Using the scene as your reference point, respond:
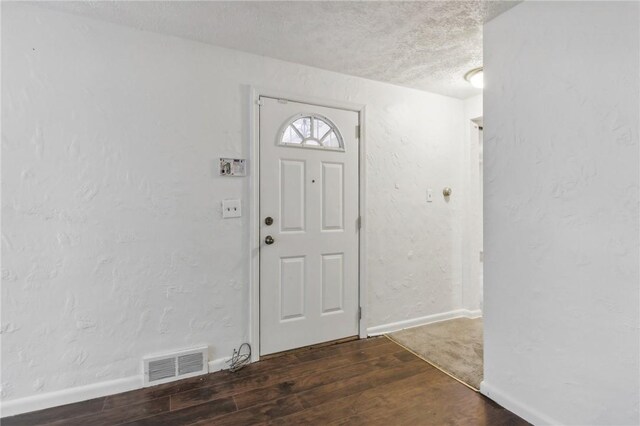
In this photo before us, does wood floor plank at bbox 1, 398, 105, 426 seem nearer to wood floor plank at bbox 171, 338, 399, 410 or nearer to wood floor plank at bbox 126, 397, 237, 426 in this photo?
wood floor plank at bbox 126, 397, 237, 426

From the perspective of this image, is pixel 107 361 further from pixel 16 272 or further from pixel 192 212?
pixel 192 212

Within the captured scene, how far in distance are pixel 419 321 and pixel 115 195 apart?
275cm

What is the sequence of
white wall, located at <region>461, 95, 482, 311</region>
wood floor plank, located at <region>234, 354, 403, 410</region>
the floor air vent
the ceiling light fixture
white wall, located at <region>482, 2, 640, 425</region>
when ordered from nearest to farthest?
white wall, located at <region>482, 2, 640, 425</region>
wood floor plank, located at <region>234, 354, 403, 410</region>
the floor air vent
the ceiling light fixture
white wall, located at <region>461, 95, 482, 311</region>

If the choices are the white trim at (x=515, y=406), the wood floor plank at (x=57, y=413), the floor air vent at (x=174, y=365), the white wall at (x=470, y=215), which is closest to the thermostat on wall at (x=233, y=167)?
the floor air vent at (x=174, y=365)

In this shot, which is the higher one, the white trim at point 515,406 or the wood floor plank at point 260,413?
the white trim at point 515,406

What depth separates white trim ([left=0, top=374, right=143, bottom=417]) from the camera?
1763 mm

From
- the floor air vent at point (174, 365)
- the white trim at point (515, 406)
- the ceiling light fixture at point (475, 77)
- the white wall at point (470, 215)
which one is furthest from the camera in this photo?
the white wall at point (470, 215)

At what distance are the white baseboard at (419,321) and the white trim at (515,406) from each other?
1.00 m

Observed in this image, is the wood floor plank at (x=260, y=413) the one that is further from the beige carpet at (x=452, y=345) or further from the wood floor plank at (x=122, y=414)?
the beige carpet at (x=452, y=345)

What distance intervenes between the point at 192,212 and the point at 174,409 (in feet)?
3.90

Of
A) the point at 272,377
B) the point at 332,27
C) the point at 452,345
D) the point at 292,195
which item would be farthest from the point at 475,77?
the point at 272,377

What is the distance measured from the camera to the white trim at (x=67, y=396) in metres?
1.76

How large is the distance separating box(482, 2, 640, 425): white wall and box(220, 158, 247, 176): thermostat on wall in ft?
5.35

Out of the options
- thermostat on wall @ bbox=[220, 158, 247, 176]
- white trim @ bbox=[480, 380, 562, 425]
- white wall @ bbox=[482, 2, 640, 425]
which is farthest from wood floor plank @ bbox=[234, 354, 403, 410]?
thermostat on wall @ bbox=[220, 158, 247, 176]
